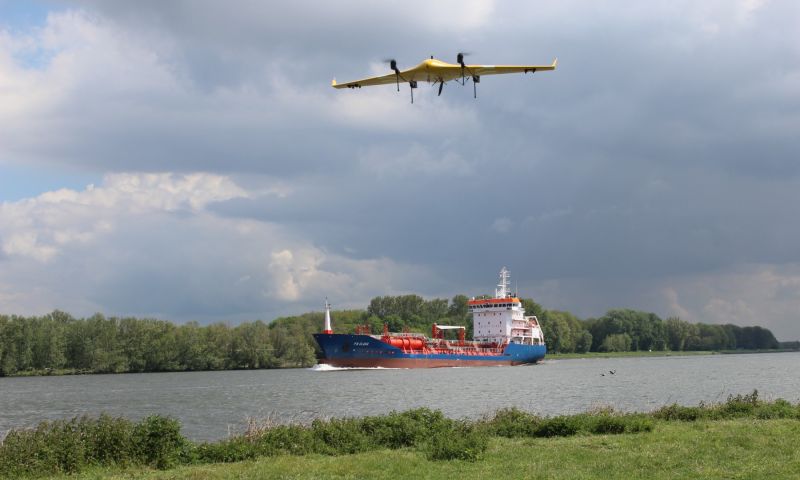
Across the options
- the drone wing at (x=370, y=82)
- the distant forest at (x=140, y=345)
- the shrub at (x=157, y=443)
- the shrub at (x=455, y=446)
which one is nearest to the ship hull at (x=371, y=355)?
the distant forest at (x=140, y=345)

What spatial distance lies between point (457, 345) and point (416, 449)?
83752 millimetres

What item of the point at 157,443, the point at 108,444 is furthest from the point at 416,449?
the point at 108,444

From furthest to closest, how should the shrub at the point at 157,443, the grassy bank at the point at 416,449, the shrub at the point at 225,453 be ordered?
the shrub at the point at 225,453 < the shrub at the point at 157,443 < the grassy bank at the point at 416,449

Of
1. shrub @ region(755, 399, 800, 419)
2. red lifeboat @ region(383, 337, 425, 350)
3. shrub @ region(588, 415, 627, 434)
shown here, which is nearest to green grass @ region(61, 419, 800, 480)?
shrub @ region(588, 415, 627, 434)

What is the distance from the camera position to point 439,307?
167 meters

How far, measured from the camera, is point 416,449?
59.0 feet

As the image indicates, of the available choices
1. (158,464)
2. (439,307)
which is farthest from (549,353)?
(158,464)

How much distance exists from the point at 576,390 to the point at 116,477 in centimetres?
3646

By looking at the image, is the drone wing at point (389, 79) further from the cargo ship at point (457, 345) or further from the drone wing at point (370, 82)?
the cargo ship at point (457, 345)

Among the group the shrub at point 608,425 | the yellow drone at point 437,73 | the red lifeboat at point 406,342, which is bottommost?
the shrub at point 608,425

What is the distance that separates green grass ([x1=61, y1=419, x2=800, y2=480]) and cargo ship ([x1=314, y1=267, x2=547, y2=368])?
68.4 meters

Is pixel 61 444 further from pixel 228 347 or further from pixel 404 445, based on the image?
pixel 228 347

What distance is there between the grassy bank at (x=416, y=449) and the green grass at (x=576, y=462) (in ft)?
0.08

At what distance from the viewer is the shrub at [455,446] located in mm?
16453
